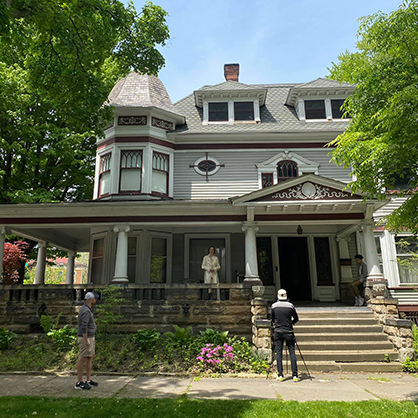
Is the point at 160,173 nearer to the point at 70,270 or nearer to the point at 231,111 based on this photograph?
the point at 231,111

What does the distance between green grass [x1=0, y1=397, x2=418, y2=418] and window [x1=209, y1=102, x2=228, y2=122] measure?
1255cm

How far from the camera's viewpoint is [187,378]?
7152 mm

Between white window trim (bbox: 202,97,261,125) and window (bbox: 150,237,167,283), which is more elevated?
white window trim (bbox: 202,97,261,125)

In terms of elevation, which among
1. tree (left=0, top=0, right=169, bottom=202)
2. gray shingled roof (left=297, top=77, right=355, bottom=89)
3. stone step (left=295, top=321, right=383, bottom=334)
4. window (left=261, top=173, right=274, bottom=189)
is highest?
gray shingled roof (left=297, top=77, right=355, bottom=89)

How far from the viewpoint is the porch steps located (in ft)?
26.0

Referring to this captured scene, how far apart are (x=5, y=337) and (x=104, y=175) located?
734cm

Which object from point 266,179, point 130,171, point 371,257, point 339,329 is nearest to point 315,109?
point 266,179

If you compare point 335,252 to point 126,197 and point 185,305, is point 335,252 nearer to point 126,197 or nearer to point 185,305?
point 185,305

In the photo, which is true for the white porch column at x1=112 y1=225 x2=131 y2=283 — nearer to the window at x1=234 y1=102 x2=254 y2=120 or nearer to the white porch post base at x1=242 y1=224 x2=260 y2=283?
the white porch post base at x1=242 y1=224 x2=260 y2=283

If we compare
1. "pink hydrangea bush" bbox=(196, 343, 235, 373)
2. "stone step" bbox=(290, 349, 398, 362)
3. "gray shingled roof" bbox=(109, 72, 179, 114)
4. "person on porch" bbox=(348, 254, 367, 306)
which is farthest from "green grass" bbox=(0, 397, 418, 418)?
"gray shingled roof" bbox=(109, 72, 179, 114)

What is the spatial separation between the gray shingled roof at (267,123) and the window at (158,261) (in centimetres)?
475

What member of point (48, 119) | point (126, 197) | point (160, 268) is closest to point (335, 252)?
point (160, 268)

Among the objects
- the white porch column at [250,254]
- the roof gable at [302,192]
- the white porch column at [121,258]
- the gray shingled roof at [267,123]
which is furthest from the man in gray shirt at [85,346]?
the gray shingled roof at [267,123]

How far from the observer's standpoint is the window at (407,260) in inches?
543
